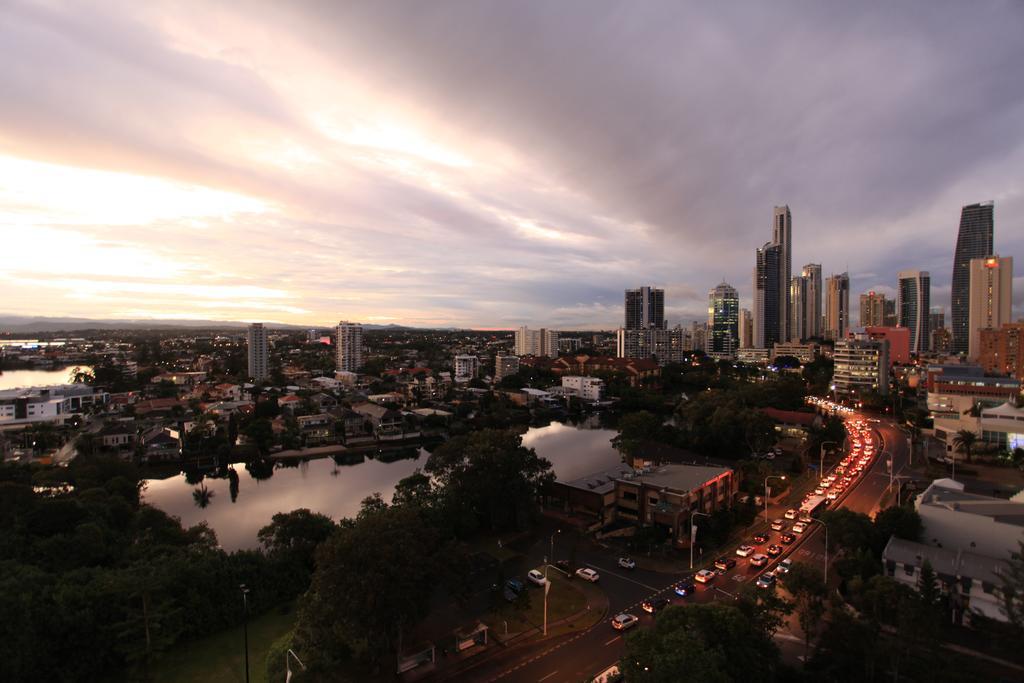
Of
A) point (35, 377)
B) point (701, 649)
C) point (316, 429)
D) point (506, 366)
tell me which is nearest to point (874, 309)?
point (506, 366)

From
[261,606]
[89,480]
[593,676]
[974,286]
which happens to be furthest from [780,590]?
[974,286]

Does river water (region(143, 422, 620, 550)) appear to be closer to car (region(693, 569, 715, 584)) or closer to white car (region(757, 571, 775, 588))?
car (region(693, 569, 715, 584))

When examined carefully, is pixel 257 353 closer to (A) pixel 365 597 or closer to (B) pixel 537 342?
(B) pixel 537 342

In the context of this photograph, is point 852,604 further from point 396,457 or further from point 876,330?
point 876,330

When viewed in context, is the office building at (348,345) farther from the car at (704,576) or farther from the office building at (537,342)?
the car at (704,576)

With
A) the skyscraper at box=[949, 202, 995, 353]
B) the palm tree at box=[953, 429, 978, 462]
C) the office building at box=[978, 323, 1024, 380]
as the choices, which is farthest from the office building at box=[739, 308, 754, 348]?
the palm tree at box=[953, 429, 978, 462]
